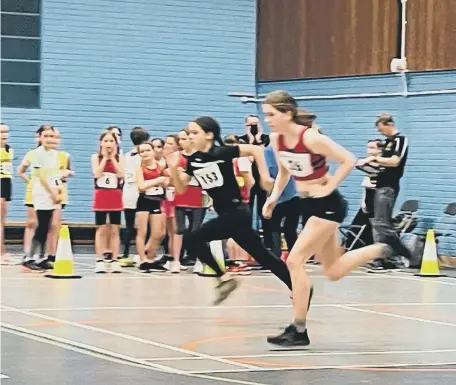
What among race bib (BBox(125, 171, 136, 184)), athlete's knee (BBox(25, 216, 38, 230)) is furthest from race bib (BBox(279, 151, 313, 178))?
athlete's knee (BBox(25, 216, 38, 230))

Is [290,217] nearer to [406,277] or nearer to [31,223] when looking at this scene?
[406,277]

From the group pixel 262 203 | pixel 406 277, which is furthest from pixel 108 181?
pixel 406 277

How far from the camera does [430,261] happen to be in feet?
55.6

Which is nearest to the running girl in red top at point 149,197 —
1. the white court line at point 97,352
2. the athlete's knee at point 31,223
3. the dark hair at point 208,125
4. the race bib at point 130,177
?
the race bib at point 130,177

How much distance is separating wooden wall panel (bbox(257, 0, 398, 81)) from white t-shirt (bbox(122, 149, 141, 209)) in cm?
567

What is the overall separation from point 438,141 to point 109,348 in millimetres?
11447

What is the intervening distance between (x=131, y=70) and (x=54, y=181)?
23.8 ft

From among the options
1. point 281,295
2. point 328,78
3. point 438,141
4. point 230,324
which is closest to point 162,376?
point 230,324

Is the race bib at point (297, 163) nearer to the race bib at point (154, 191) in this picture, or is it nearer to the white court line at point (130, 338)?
the white court line at point (130, 338)

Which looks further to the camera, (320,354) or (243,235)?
(243,235)

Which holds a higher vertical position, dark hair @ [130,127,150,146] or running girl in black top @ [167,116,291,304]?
dark hair @ [130,127,150,146]

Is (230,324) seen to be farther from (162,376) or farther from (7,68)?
(7,68)

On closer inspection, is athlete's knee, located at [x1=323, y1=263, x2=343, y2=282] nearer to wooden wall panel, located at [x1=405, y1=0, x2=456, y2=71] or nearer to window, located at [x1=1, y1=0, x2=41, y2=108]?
wooden wall panel, located at [x1=405, y1=0, x2=456, y2=71]

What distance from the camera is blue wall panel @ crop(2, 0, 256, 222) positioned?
71.1ft
